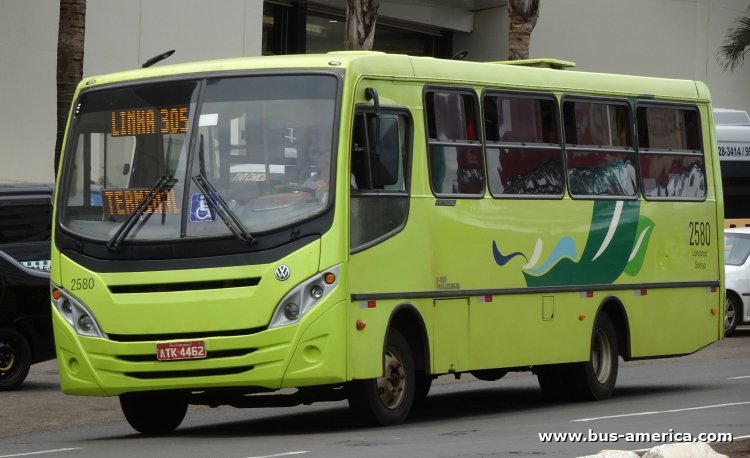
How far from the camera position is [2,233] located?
59.8ft

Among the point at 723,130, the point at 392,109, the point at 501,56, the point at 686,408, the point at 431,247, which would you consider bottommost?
the point at 686,408

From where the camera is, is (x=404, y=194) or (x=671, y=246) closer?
(x=404, y=194)

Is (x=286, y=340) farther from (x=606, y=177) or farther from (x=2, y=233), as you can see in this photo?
(x=2, y=233)

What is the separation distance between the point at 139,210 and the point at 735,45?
32.0m

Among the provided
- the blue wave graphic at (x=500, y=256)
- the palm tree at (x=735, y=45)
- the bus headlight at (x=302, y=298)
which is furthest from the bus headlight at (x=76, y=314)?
the palm tree at (x=735, y=45)

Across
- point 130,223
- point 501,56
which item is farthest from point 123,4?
point 130,223

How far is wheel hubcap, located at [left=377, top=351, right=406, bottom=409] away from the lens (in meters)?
13.0

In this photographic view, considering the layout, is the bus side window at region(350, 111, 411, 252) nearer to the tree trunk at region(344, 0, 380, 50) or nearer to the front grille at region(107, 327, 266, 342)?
the front grille at region(107, 327, 266, 342)

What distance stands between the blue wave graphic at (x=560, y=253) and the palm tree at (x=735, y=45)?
2804cm

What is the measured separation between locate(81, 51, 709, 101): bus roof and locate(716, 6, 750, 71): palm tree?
2516cm

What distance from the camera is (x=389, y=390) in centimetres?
1312

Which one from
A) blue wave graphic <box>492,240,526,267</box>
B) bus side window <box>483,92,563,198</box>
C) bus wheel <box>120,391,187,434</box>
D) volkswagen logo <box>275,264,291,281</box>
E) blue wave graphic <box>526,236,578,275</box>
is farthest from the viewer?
blue wave graphic <box>526,236,578,275</box>

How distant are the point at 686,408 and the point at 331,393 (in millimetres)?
3633

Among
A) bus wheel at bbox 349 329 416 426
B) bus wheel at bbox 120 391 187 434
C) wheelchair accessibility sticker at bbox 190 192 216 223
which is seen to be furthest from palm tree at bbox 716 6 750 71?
wheelchair accessibility sticker at bbox 190 192 216 223
